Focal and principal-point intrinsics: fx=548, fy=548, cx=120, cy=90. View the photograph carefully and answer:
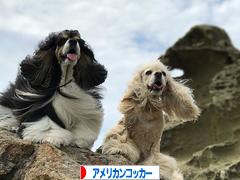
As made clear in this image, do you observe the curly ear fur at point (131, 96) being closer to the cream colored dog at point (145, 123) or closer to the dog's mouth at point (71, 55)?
the cream colored dog at point (145, 123)

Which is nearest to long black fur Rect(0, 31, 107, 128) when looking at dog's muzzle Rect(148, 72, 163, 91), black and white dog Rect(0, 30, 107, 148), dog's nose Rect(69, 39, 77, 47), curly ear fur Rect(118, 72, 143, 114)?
black and white dog Rect(0, 30, 107, 148)

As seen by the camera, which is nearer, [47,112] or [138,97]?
[47,112]

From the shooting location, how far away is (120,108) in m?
6.20

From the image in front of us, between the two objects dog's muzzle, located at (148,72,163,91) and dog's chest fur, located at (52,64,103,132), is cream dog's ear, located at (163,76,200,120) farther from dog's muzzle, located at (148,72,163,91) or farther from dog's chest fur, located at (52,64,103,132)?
dog's chest fur, located at (52,64,103,132)

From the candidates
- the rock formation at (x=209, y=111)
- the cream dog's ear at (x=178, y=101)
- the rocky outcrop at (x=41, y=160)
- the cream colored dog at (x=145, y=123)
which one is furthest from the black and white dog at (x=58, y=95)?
the rock formation at (x=209, y=111)

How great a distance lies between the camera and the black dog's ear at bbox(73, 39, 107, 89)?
18.1 feet

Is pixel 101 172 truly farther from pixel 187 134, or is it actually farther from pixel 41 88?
pixel 187 134

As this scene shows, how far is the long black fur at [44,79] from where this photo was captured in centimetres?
534

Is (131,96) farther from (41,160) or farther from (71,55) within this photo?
(41,160)

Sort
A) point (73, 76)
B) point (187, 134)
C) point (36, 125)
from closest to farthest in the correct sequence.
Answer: point (36, 125), point (73, 76), point (187, 134)

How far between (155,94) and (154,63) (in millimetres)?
391

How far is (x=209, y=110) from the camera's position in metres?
12.9

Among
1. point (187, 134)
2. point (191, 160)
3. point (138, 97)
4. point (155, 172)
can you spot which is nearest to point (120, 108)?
point (138, 97)

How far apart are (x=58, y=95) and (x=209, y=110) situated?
8.03m
